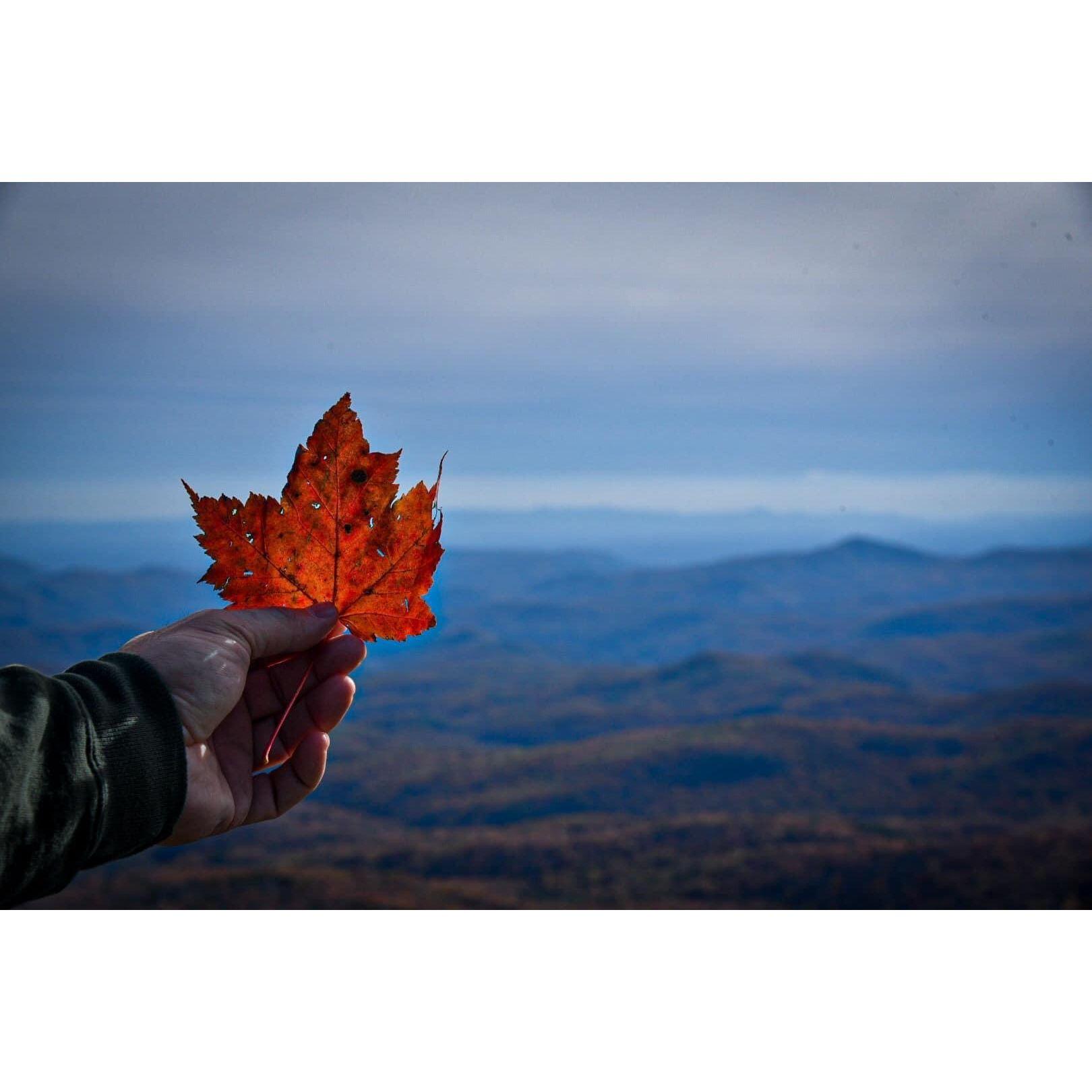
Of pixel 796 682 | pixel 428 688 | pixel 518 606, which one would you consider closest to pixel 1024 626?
pixel 796 682

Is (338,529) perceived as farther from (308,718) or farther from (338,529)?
(308,718)

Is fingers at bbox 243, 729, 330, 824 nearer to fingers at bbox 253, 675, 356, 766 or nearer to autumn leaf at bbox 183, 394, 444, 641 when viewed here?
fingers at bbox 253, 675, 356, 766

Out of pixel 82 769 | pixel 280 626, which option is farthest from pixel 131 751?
pixel 280 626

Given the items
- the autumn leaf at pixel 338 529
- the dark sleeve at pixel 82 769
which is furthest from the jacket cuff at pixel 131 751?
the autumn leaf at pixel 338 529

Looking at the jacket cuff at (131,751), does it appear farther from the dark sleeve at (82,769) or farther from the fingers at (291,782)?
the fingers at (291,782)

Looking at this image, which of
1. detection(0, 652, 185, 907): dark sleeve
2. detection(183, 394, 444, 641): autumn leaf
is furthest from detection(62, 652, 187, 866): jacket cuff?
detection(183, 394, 444, 641): autumn leaf
